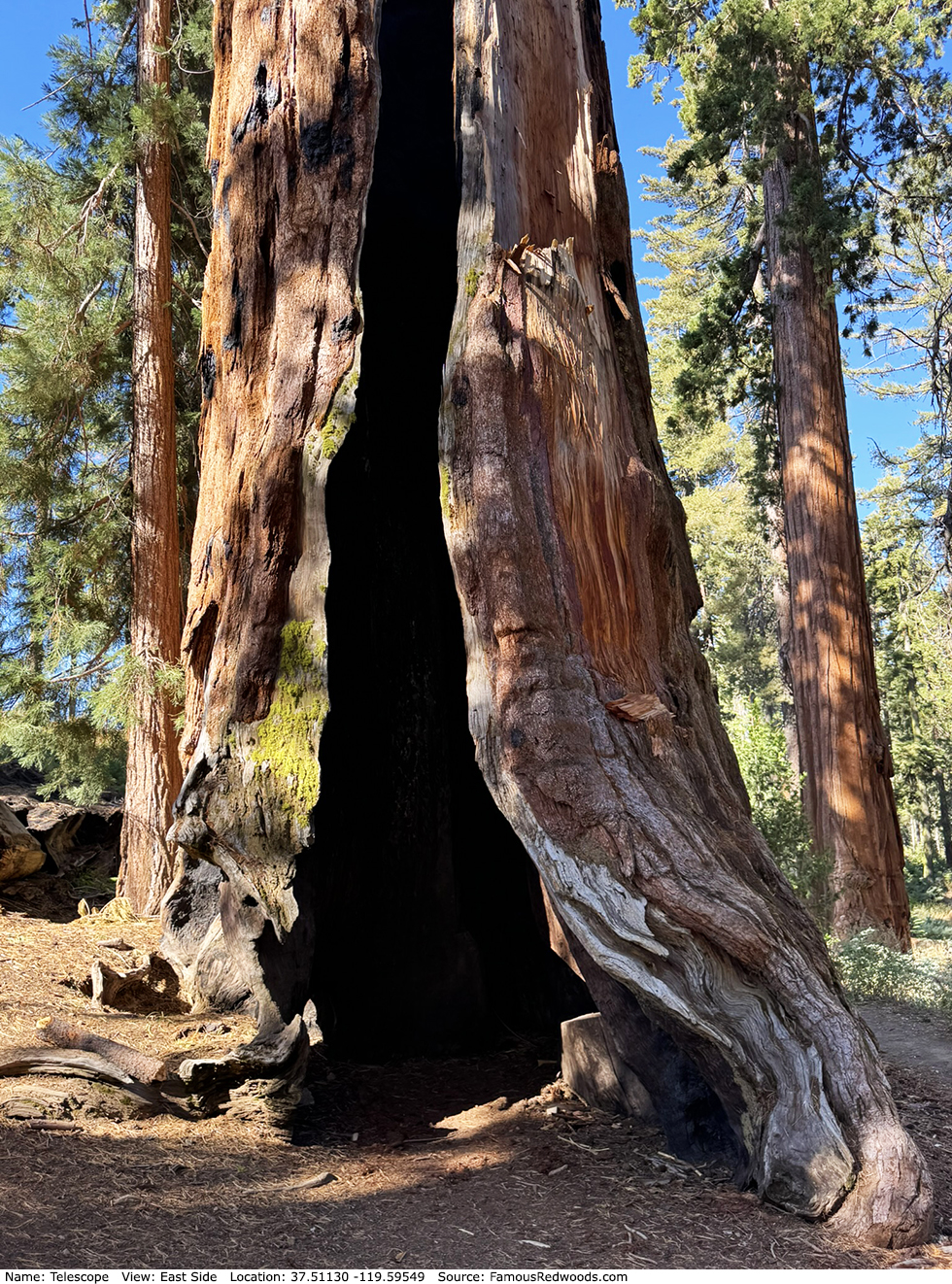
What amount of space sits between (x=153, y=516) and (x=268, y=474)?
199 inches

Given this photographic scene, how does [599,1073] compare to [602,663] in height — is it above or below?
below

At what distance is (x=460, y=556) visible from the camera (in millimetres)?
3725

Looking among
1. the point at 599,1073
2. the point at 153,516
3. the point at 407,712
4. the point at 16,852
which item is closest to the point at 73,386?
the point at 153,516

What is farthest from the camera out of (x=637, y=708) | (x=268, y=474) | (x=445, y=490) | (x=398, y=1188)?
(x=268, y=474)

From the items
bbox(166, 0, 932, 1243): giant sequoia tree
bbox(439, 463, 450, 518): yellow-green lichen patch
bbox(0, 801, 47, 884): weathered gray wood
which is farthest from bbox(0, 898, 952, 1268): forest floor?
bbox(0, 801, 47, 884): weathered gray wood

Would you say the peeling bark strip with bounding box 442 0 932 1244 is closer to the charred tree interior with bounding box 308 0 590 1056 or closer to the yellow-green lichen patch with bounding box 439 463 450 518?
the yellow-green lichen patch with bounding box 439 463 450 518

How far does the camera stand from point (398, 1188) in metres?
3.23

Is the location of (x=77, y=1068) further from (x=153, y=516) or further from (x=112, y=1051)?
(x=153, y=516)

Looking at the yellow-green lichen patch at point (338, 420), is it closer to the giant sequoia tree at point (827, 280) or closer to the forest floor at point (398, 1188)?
the forest floor at point (398, 1188)

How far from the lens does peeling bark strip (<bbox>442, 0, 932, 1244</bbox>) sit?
310 cm

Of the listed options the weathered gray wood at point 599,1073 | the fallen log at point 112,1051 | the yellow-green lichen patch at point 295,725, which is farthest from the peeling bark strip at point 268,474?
the weathered gray wood at point 599,1073

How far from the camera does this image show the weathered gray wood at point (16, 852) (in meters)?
8.70

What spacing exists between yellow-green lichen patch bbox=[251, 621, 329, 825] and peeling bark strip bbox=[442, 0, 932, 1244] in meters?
0.75

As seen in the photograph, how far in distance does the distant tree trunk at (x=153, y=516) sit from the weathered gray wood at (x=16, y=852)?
1.12 metres
